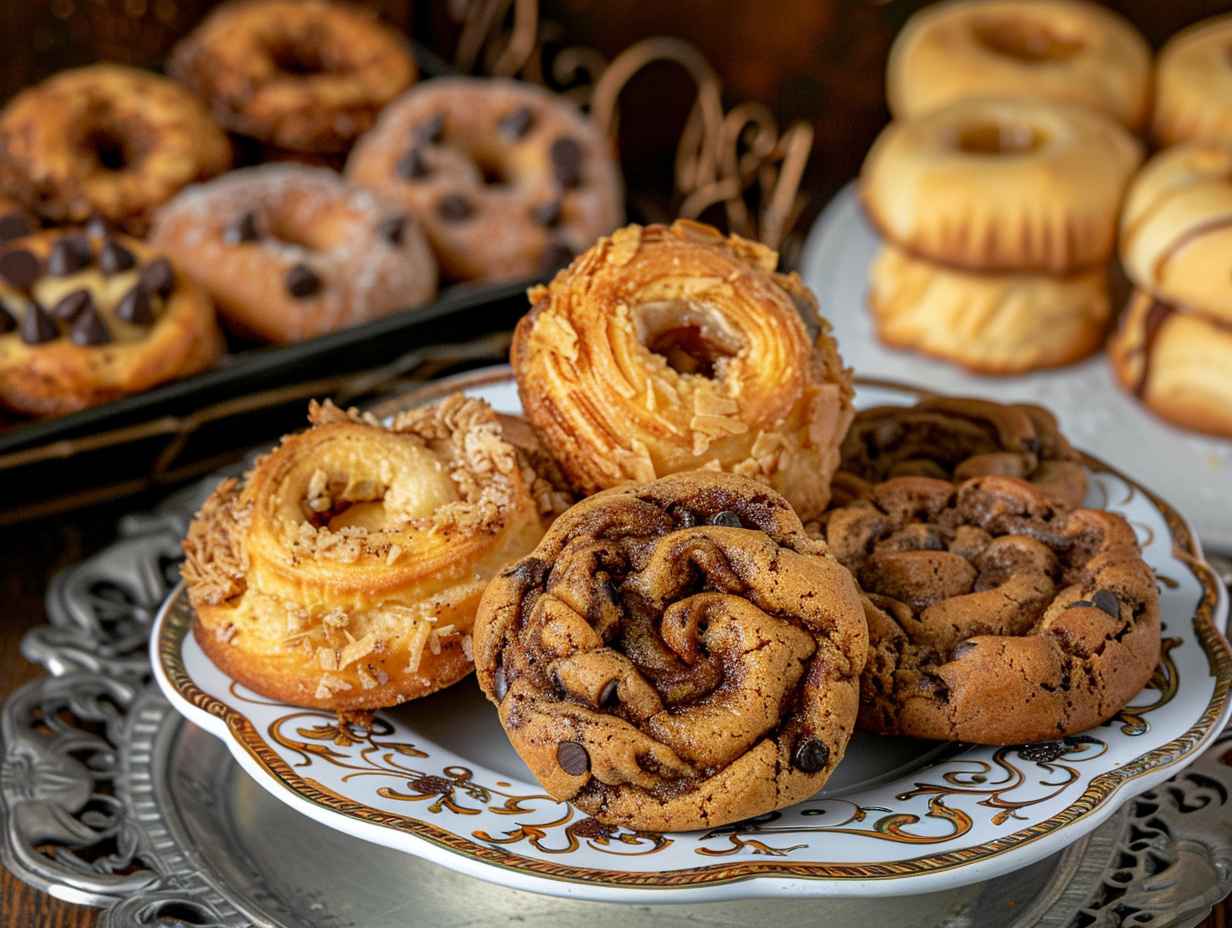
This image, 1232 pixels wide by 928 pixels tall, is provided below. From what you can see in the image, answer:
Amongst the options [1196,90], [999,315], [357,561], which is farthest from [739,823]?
[1196,90]

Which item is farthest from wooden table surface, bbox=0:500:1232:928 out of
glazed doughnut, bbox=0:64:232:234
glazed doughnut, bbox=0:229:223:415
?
glazed doughnut, bbox=0:64:232:234

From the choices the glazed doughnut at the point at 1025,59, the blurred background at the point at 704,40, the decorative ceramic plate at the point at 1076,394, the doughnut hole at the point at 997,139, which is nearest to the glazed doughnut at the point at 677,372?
the decorative ceramic plate at the point at 1076,394

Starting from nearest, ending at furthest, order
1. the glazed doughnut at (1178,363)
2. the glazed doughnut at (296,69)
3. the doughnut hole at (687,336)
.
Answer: the doughnut hole at (687,336)
the glazed doughnut at (1178,363)
the glazed doughnut at (296,69)

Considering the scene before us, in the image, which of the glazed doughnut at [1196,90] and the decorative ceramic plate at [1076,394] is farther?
the glazed doughnut at [1196,90]

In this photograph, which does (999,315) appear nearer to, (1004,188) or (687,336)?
(1004,188)

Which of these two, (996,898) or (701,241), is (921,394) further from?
(996,898)

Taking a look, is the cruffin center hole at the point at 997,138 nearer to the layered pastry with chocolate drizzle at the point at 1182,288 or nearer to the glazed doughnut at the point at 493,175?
the layered pastry with chocolate drizzle at the point at 1182,288
